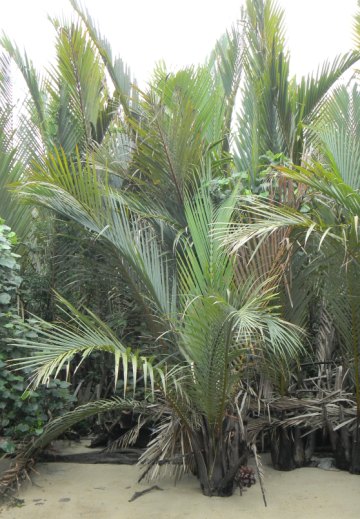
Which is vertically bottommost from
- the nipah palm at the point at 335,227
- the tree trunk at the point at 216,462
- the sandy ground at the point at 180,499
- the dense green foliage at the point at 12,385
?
the sandy ground at the point at 180,499

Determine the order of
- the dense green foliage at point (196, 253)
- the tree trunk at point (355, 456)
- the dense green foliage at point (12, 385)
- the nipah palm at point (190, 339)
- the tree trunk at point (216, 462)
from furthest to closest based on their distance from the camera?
the tree trunk at point (355, 456) < the dense green foliage at point (12, 385) < the tree trunk at point (216, 462) < the dense green foliage at point (196, 253) < the nipah palm at point (190, 339)

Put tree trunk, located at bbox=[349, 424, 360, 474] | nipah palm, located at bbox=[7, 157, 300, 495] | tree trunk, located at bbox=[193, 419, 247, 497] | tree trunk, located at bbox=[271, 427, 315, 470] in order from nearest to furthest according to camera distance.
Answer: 1. nipah palm, located at bbox=[7, 157, 300, 495]
2. tree trunk, located at bbox=[193, 419, 247, 497]
3. tree trunk, located at bbox=[349, 424, 360, 474]
4. tree trunk, located at bbox=[271, 427, 315, 470]

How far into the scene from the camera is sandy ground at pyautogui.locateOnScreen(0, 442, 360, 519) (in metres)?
3.82

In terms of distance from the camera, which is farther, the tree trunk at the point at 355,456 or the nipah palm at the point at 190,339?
the tree trunk at the point at 355,456

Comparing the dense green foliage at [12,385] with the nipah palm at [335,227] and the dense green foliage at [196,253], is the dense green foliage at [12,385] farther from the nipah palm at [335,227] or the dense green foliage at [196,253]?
the nipah palm at [335,227]

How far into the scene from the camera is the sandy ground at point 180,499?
3.82m

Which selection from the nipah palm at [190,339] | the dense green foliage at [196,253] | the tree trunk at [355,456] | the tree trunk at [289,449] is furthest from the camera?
the tree trunk at [289,449]

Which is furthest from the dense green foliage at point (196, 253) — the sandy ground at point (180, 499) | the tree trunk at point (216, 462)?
the sandy ground at point (180, 499)

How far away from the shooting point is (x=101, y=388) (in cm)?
565

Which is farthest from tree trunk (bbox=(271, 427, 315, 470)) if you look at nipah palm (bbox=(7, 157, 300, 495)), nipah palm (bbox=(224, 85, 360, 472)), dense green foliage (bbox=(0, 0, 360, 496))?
nipah palm (bbox=(7, 157, 300, 495))

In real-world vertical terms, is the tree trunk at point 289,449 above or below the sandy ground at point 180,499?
above

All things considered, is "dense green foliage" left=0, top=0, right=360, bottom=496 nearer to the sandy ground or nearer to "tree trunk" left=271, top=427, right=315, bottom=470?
"tree trunk" left=271, top=427, right=315, bottom=470

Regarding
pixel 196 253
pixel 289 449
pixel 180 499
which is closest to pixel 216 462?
pixel 180 499

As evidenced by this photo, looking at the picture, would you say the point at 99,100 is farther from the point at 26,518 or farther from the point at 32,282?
the point at 26,518
